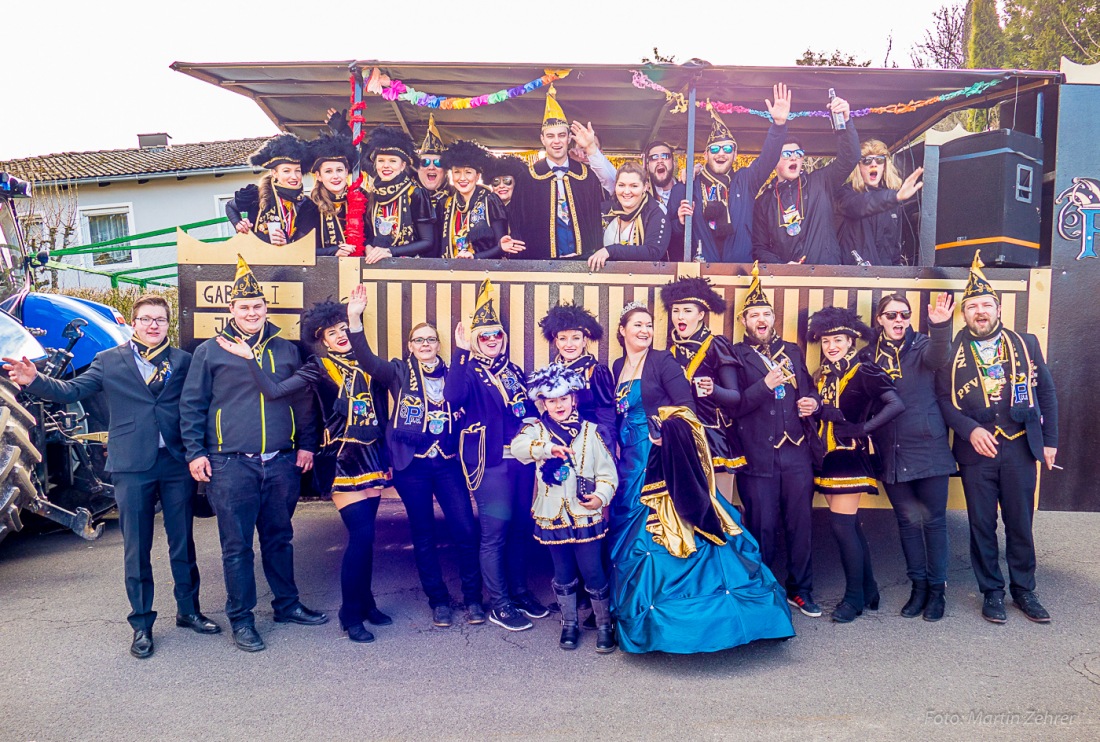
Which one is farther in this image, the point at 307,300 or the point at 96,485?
the point at 96,485

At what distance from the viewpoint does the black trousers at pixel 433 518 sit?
4688mm

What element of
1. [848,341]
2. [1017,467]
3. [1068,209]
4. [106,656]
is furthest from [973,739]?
[106,656]

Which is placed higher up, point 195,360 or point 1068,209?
point 1068,209

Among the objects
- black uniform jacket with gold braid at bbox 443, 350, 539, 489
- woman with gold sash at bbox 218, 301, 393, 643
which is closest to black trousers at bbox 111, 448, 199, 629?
woman with gold sash at bbox 218, 301, 393, 643

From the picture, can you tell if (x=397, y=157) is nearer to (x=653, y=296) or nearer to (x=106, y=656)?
(x=653, y=296)

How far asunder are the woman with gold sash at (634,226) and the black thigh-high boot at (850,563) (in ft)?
7.24

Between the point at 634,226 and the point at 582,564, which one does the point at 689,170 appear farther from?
the point at 582,564

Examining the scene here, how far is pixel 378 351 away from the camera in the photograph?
554 centimetres

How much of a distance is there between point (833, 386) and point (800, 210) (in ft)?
5.53

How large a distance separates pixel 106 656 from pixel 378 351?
8.12ft

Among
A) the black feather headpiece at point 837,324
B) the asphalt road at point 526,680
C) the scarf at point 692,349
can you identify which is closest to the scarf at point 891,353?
the black feather headpiece at point 837,324

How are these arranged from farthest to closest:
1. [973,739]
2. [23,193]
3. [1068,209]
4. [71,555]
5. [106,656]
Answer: [23,193], [71,555], [1068,209], [106,656], [973,739]

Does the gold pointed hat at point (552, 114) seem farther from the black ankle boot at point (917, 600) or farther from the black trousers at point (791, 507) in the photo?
the black ankle boot at point (917, 600)

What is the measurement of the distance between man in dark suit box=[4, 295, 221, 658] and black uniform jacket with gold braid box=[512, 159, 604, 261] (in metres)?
2.72
